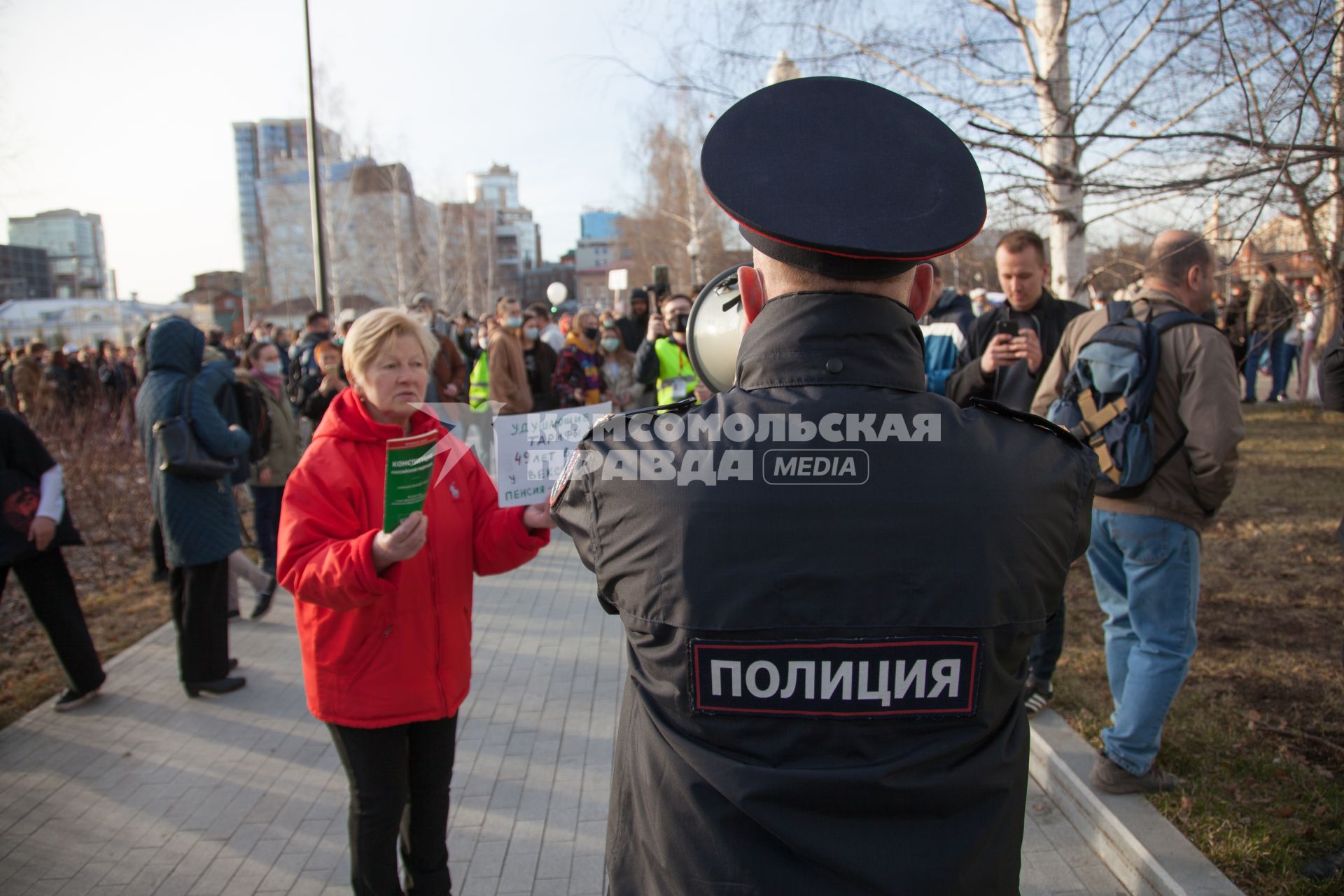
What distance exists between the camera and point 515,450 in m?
2.13

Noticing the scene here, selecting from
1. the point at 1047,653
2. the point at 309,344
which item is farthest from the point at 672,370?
the point at 1047,653

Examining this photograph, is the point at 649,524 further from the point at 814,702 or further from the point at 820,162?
the point at 820,162

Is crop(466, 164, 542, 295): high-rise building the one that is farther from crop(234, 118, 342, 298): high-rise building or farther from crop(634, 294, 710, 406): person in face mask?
crop(634, 294, 710, 406): person in face mask

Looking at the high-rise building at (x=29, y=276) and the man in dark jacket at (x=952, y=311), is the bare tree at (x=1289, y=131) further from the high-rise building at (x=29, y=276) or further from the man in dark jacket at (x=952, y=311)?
the high-rise building at (x=29, y=276)

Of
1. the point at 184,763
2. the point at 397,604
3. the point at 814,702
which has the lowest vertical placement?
the point at 184,763

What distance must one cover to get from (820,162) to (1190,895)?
2.74m

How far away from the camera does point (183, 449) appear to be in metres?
4.87

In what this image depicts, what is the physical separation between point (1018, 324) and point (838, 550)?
3569mm

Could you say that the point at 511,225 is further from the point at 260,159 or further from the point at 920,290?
the point at 920,290

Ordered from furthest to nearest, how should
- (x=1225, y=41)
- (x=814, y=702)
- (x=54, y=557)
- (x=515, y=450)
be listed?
(x=54, y=557) → (x=1225, y=41) → (x=515, y=450) → (x=814, y=702)

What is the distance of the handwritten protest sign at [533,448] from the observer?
2.12 meters

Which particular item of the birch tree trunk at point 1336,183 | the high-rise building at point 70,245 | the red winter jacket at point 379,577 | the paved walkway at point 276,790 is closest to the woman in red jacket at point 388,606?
the red winter jacket at point 379,577

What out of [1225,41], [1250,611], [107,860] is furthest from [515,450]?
[1250,611]

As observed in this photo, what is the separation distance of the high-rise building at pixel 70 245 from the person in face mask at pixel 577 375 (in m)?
85.2
